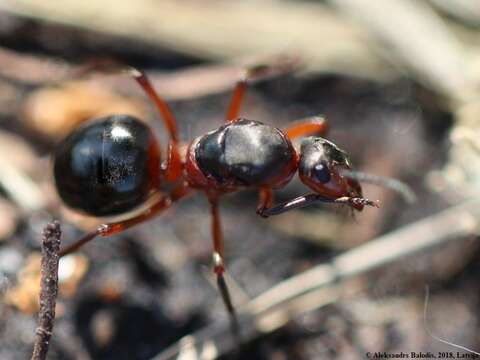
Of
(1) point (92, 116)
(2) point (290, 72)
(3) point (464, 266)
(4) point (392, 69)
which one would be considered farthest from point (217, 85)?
(3) point (464, 266)

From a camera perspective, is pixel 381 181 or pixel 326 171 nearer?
pixel 326 171

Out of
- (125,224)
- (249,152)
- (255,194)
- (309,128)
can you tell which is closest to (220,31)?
(309,128)

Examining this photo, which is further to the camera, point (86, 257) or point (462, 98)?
point (462, 98)

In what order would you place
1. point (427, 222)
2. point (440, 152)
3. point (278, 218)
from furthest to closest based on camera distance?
point (440, 152)
point (278, 218)
point (427, 222)

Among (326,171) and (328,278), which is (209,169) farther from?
(328,278)

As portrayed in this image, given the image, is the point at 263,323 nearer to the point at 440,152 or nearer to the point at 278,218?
the point at 278,218

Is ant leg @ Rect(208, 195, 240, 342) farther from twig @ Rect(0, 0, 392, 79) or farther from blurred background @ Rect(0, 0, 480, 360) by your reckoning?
twig @ Rect(0, 0, 392, 79)

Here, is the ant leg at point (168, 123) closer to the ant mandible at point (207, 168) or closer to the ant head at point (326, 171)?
the ant mandible at point (207, 168)

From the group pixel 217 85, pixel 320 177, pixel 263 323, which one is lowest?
pixel 263 323
